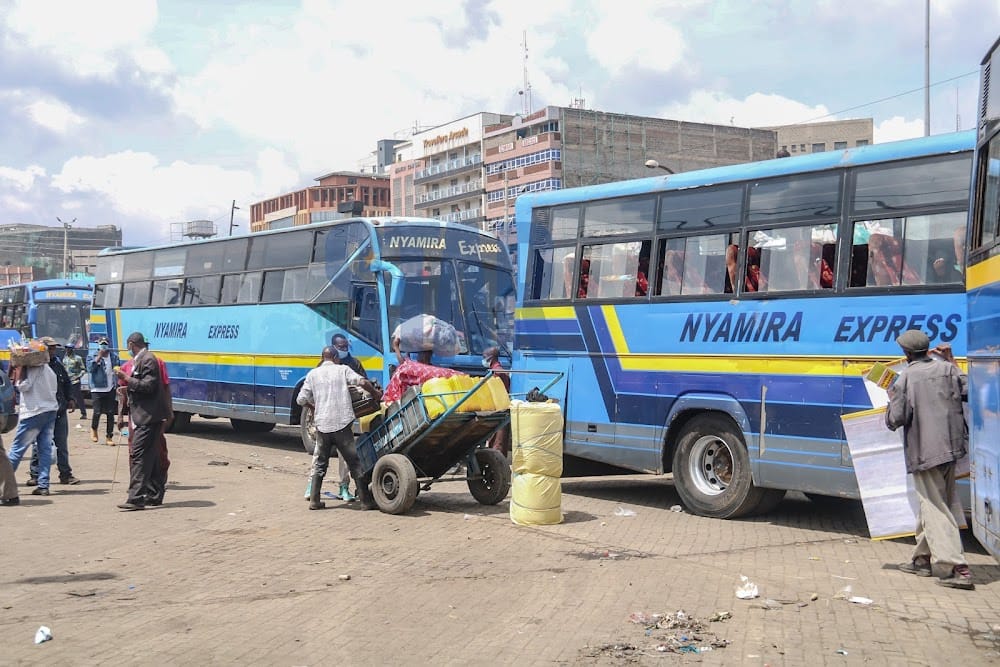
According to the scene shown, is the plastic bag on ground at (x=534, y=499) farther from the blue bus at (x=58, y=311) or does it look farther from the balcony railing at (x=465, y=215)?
the balcony railing at (x=465, y=215)

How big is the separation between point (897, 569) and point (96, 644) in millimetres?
6114

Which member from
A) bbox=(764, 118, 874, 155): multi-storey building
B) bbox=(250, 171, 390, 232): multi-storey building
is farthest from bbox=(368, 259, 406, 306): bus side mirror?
bbox=(250, 171, 390, 232): multi-storey building

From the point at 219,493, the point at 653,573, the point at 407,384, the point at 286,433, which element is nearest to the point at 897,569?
the point at 653,573

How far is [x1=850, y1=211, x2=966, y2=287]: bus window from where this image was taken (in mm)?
9648

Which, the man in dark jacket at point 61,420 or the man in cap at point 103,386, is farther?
the man in cap at point 103,386

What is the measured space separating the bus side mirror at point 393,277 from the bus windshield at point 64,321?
62.2 feet

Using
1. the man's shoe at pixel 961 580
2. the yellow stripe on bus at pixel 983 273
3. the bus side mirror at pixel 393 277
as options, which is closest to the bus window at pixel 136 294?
the bus side mirror at pixel 393 277

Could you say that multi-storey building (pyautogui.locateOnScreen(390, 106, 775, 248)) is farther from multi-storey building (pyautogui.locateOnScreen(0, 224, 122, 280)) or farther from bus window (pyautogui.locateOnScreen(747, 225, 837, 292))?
bus window (pyautogui.locateOnScreen(747, 225, 837, 292))

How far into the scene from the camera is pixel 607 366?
12.8 metres

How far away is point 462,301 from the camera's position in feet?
60.2

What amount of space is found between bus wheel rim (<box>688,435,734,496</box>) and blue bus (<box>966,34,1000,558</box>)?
4.38 meters

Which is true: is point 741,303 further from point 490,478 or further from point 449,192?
point 449,192

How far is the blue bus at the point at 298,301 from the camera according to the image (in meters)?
18.0

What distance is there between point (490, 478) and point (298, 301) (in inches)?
322
